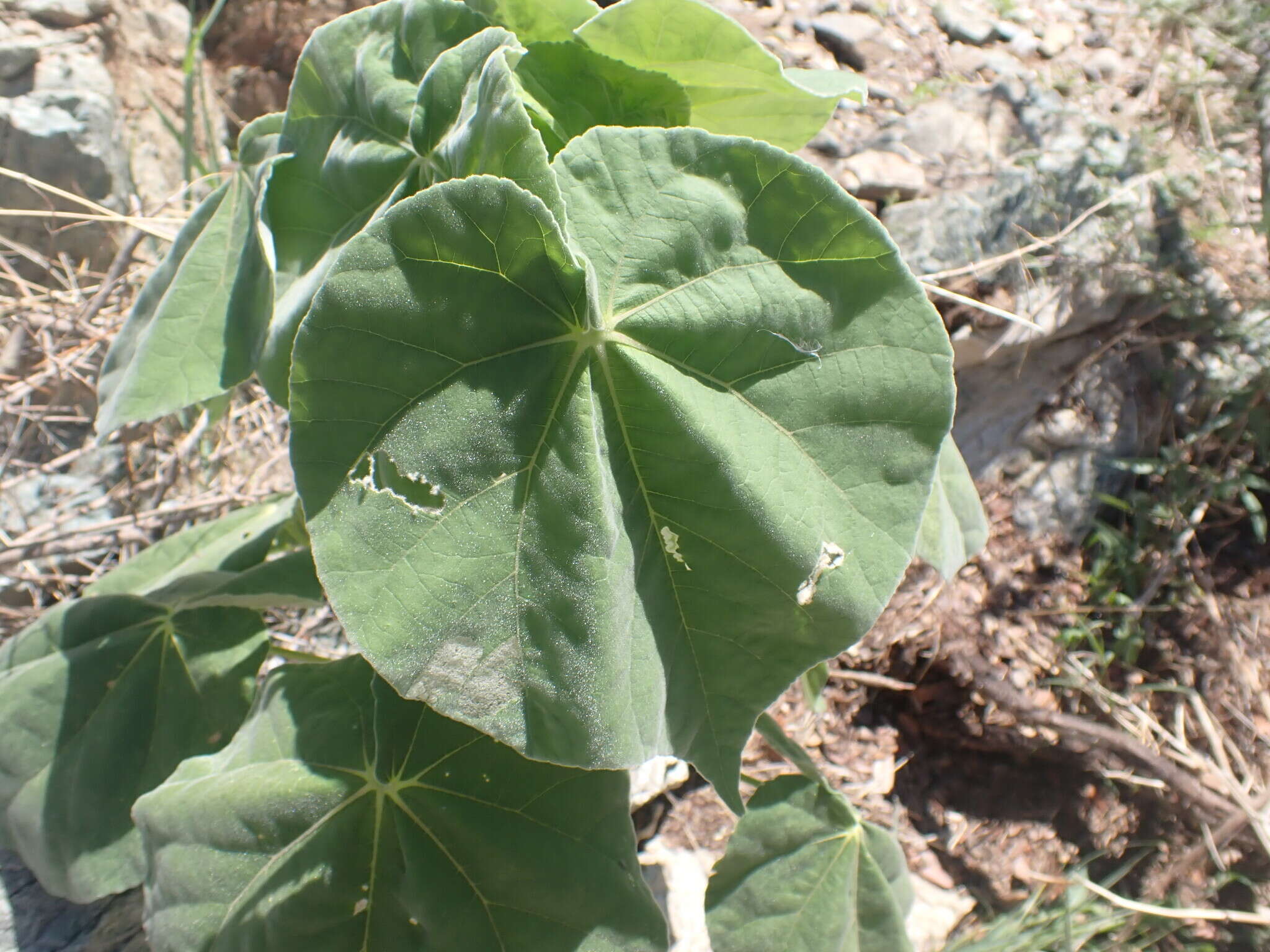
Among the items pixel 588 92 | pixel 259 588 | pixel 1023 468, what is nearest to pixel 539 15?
pixel 588 92

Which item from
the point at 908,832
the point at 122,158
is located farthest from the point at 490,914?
the point at 122,158

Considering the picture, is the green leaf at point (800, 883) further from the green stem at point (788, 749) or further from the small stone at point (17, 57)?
the small stone at point (17, 57)

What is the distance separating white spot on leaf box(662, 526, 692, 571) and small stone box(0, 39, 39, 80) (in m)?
2.37

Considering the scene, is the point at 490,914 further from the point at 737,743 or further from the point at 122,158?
the point at 122,158

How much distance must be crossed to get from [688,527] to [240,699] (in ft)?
2.43

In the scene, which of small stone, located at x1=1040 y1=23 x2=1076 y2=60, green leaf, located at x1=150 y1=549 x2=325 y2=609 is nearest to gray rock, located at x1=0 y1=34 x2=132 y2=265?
green leaf, located at x1=150 y1=549 x2=325 y2=609

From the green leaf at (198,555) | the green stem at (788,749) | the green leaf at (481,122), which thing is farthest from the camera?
the green leaf at (198,555)

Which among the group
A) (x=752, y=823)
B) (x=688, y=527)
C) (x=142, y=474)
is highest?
(x=688, y=527)

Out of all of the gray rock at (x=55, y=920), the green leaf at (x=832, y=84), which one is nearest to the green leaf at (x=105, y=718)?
the gray rock at (x=55, y=920)

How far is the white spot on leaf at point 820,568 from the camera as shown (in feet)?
2.39

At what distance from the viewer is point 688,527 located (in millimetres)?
758

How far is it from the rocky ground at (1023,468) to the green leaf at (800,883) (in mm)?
598

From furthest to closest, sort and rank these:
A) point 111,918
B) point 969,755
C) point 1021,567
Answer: point 1021,567 < point 969,755 < point 111,918

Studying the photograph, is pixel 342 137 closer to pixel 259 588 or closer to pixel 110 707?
pixel 259 588
